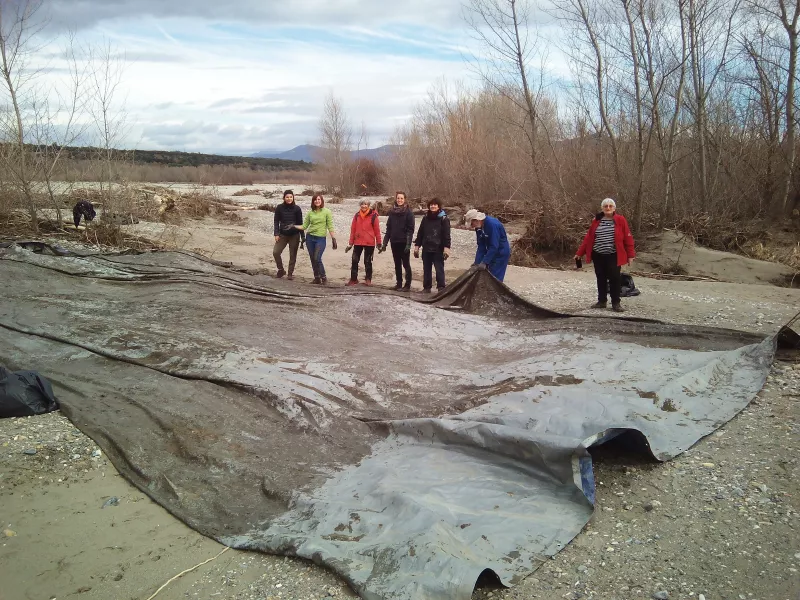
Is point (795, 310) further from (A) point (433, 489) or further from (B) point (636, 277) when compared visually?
(A) point (433, 489)

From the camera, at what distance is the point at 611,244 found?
783 centimetres

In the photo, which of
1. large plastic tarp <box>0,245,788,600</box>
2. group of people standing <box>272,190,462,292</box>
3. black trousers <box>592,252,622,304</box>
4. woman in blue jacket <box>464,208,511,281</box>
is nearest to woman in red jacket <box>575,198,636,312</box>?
black trousers <box>592,252,622,304</box>

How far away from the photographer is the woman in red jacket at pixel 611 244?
7812 millimetres

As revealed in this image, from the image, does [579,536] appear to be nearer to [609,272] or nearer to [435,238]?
[609,272]

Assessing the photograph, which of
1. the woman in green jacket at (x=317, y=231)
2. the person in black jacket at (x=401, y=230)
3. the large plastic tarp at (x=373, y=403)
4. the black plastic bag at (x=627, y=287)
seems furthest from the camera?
the woman in green jacket at (x=317, y=231)

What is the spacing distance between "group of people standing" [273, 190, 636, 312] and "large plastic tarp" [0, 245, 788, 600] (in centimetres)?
73

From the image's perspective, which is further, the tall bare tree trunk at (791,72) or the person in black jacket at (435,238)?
the tall bare tree trunk at (791,72)

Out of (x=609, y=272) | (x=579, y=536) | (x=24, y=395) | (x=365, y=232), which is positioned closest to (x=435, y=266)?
(x=365, y=232)

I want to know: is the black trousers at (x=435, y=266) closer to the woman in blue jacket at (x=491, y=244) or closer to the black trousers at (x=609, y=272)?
the woman in blue jacket at (x=491, y=244)

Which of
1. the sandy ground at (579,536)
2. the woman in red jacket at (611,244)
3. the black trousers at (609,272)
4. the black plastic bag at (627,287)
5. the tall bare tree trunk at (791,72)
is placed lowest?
the sandy ground at (579,536)

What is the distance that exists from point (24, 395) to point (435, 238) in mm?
6020

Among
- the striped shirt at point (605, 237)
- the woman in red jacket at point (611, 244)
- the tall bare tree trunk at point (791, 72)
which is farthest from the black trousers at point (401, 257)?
the tall bare tree trunk at point (791, 72)

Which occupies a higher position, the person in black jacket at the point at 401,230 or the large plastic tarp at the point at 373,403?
the person in black jacket at the point at 401,230

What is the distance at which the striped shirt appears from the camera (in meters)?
7.83
